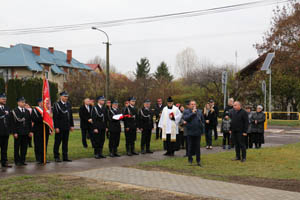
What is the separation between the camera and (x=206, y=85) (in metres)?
50.5

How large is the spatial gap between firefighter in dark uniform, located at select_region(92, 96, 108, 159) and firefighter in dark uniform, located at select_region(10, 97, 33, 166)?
2.43 meters

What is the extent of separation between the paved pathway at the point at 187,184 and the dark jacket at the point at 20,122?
111 inches

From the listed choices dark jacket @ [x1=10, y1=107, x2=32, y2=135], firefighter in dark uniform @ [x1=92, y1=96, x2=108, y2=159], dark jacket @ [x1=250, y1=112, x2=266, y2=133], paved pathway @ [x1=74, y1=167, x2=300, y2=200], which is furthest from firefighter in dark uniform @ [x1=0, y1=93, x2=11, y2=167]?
dark jacket @ [x1=250, y1=112, x2=266, y2=133]

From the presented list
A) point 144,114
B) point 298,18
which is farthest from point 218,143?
point 298,18

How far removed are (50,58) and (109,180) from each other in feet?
230

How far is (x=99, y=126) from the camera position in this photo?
14.4m

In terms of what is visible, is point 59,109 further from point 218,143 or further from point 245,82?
point 245,82

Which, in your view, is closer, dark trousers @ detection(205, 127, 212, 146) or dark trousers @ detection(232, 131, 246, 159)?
dark trousers @ detection(232, 131, 246, 159)

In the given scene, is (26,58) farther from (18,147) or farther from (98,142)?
(18,147)

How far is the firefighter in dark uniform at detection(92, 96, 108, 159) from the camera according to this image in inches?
561

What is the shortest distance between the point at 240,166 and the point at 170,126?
3.51m

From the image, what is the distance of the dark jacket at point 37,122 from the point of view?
43.3 feet

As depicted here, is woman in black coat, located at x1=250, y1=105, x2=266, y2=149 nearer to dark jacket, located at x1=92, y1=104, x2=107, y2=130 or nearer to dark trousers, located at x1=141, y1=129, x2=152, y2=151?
dark trousers, located at x1=141, y1=129, x2=152, y2=151

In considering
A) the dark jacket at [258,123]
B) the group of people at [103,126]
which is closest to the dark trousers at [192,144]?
the group of people at [103,126]
